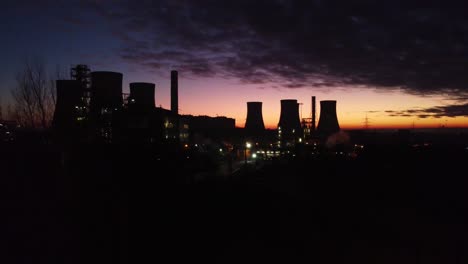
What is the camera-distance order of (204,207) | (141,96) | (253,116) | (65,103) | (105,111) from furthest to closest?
(253,116) → (141,96) → (105,111) → (65,103) → (204,207)

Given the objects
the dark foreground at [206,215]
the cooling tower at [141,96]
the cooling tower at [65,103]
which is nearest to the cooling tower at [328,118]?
the cooling tower at [141,96]

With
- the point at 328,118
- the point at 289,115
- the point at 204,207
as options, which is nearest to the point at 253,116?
the point at 289,115

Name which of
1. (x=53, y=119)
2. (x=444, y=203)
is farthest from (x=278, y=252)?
(x=53, y=119)

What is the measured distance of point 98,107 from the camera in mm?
25250

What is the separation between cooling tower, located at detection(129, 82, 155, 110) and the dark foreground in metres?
10.3

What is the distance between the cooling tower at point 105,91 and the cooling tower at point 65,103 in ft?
6.65

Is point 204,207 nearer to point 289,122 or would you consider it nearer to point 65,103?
point 65,103

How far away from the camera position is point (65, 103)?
21.5m

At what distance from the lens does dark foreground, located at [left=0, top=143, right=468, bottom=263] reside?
21.6ft

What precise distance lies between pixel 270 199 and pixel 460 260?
5954 millimetres

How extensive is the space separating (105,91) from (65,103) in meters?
3.94

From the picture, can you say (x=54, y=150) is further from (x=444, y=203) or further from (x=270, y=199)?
(x=444, y=203)

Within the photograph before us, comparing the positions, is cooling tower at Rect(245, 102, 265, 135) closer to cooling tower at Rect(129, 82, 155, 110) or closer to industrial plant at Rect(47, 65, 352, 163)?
industrial plant at Rect(47, 65, 352, 163)

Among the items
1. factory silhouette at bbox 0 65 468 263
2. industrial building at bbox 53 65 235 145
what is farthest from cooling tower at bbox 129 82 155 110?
factory silhouette at bbox 0 65 468 263
